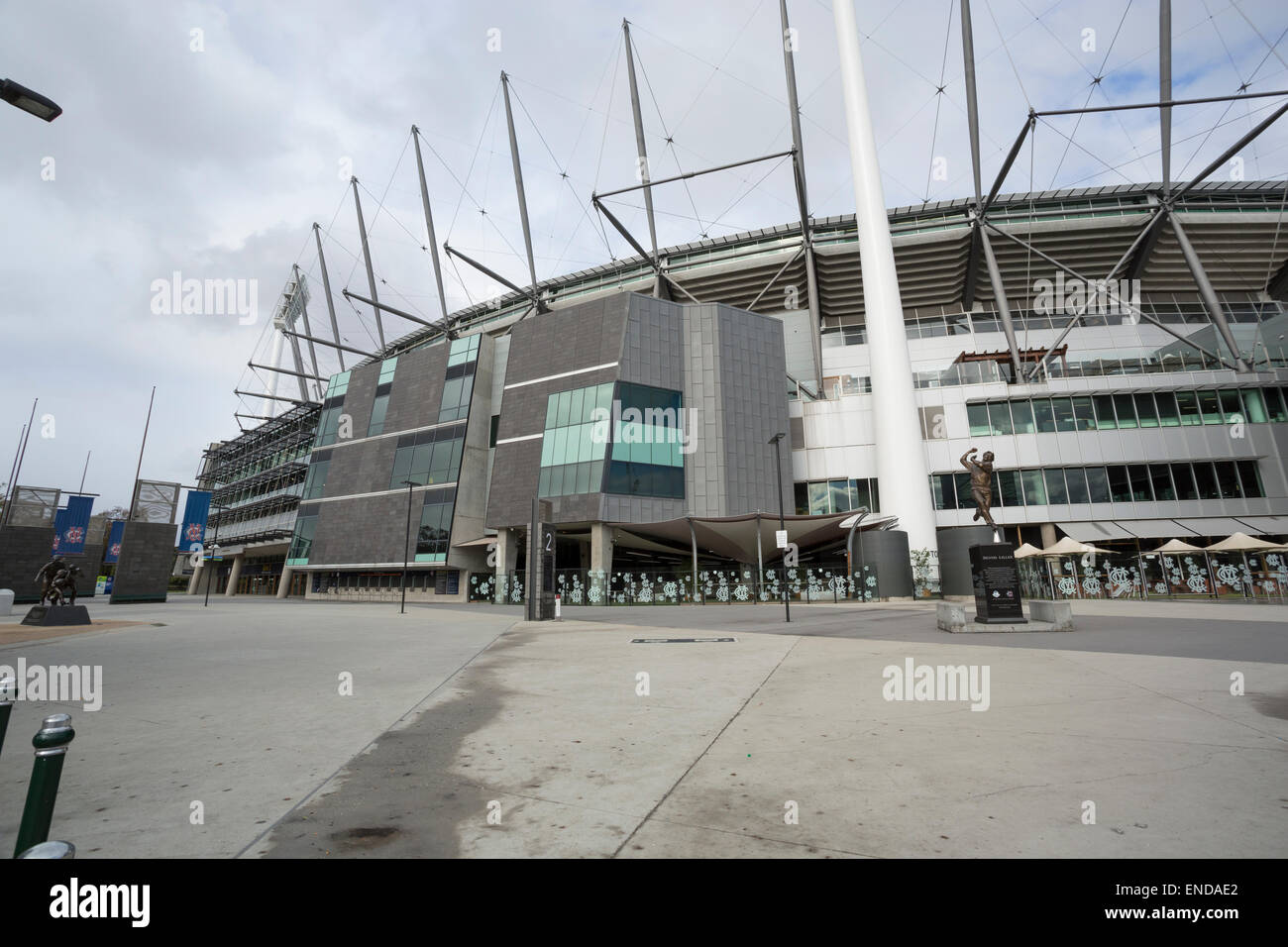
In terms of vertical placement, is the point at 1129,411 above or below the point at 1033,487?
above

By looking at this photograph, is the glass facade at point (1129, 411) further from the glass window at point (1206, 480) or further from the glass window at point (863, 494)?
the glass window at point (863, 494)

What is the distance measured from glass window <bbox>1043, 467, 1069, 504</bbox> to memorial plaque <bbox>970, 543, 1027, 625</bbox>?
27.2 m

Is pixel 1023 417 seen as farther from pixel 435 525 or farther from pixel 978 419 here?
pixel 435 525

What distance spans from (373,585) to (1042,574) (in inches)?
1792

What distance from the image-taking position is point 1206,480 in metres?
34.5

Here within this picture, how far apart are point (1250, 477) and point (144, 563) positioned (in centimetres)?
6686

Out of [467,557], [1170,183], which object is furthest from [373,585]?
[1170,183]

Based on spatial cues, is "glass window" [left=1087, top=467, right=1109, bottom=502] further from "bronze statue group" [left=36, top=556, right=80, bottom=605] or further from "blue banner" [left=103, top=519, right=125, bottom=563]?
"blue banner" [left=103, top=519, right=125, bottom=563]

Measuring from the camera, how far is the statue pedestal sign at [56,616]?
15400 millimetres

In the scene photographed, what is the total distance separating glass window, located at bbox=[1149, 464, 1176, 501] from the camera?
3462cm

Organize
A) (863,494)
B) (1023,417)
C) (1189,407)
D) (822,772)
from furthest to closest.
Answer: (863,494) < (1023,417) < (1189,407) < (822,772)

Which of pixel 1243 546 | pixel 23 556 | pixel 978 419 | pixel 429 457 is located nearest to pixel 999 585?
pixel 1243 546

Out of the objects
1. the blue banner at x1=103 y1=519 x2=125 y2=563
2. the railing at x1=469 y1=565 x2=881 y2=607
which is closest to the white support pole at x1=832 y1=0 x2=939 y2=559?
the railing at x1=469 y1=565 x2=881 y2=607

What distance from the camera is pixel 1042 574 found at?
94.7 ft
